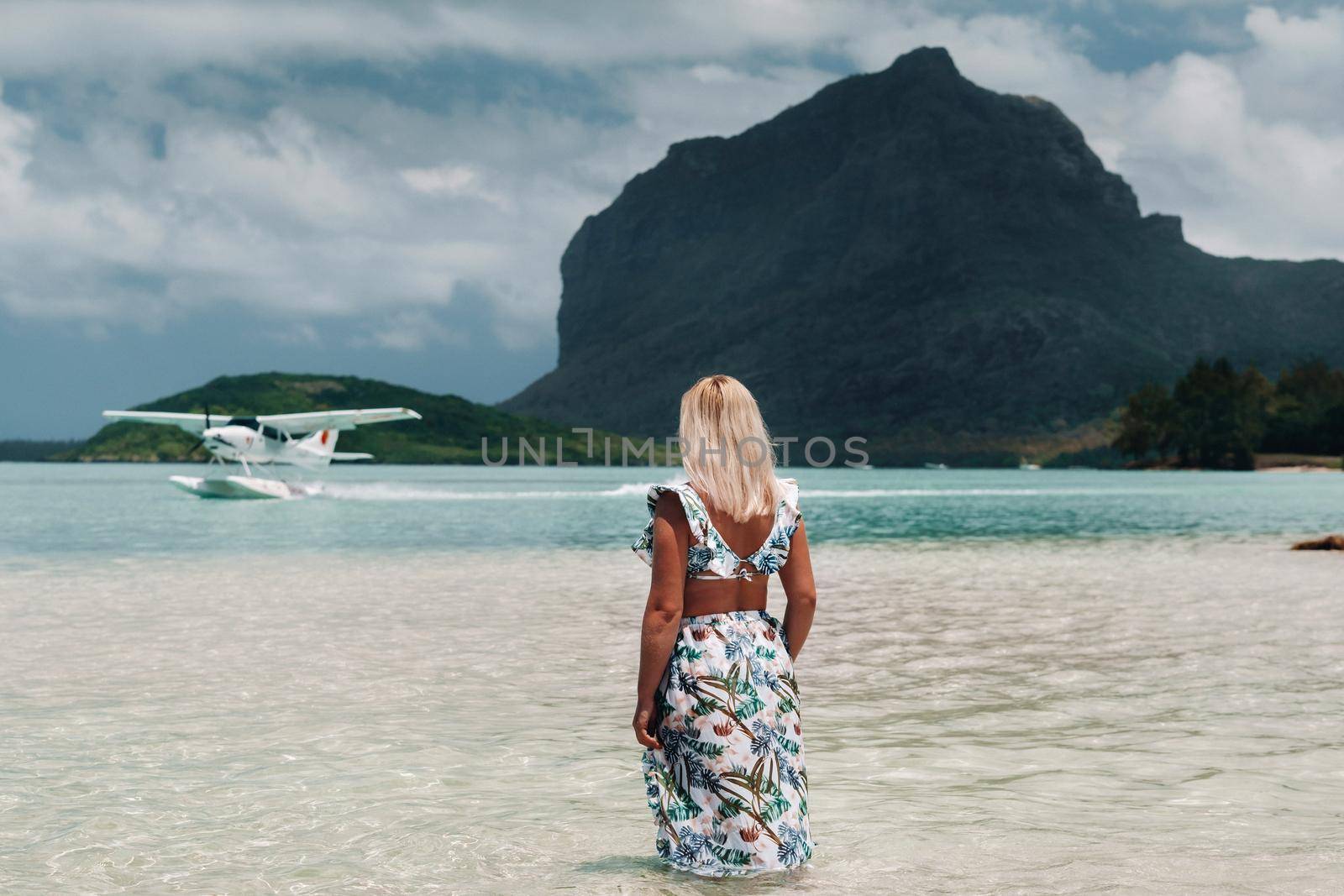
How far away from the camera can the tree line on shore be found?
490ft

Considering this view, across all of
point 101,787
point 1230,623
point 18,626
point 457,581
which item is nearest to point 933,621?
point 1230,623

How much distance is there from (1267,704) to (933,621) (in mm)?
5283

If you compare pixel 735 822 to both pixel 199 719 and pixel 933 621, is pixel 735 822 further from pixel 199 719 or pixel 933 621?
pixel 933 621

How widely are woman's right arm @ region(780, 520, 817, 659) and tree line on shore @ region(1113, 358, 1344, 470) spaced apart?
16189cm

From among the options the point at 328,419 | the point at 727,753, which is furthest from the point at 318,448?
the point at 727,753

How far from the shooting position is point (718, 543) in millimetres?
4480

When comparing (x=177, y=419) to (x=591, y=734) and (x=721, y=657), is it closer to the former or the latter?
(x=591, y=734)

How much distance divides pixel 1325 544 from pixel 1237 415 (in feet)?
460

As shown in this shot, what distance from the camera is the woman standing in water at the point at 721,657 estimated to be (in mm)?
4414

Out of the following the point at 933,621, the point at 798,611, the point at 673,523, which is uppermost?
the point at 673,523

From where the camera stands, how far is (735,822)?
4.54 m

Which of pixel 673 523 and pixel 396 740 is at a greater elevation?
pixel 673 523

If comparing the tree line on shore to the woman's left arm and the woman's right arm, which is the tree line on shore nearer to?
the woman's right arm

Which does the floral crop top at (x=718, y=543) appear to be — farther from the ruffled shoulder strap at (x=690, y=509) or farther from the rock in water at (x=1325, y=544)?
the rock in water at (x=1325, y=544)
